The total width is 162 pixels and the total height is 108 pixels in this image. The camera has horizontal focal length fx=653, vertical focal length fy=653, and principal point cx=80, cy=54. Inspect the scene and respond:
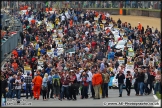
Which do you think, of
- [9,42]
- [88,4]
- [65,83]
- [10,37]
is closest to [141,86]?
[65,83]

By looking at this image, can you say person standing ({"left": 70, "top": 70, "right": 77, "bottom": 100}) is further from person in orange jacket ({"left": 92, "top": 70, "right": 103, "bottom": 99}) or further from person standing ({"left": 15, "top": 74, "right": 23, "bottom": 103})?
person standing ({"left": 15, "top": 74, "right": 23, "bottom": 103})

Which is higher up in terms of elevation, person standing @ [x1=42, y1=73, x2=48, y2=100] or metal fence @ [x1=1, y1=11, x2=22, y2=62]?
metal fence @ [x1=1, y1=11, x2=22, y2=62]

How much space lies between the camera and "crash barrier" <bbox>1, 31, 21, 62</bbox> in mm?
40766

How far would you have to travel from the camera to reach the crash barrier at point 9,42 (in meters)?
40.8

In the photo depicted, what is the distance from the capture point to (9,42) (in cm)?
4378

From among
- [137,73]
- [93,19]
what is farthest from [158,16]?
[137,73]

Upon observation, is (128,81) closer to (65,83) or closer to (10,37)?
(65,83)

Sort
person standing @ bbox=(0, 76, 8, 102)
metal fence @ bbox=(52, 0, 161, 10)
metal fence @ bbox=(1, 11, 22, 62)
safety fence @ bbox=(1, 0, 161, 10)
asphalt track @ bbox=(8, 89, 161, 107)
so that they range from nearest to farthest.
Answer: asphalt track @ bbox=(8, 89, 161, 107) < person standing @ bbox=(0, 76, 8, 102) < metal fence @ bbox=(1, 11, 22, 62) < metal fence @ bbox=(52, 0, 161, 10) < safety fence @ bbox=(1, 0, 161, 10)

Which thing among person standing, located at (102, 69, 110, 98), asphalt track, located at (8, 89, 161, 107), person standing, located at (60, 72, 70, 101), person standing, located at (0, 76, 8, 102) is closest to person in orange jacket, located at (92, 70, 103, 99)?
person standing, located at (102, 69, 110, 98)

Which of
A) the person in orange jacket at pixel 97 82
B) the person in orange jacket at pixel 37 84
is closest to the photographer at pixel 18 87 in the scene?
the person in orange jacket at pixel 37 84

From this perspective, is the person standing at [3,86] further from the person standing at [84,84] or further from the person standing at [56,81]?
the person standing at [84,84]

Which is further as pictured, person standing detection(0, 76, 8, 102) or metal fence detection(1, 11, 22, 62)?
metal fence detection(1, 11, 22, 62)

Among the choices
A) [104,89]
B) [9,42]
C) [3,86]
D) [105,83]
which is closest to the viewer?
[3,86]

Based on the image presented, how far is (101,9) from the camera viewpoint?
236 ft
